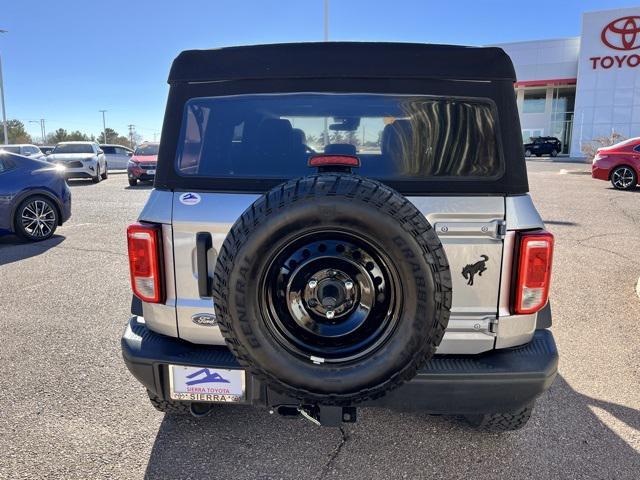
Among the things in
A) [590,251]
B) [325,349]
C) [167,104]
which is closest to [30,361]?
[167,104]

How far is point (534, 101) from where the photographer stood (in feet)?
131

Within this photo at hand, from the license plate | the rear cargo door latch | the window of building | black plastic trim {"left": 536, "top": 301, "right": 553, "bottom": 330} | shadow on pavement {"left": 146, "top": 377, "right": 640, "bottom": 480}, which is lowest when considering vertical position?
shadow on pavement {"left": 146, "top": 377, "right": 640, "bottom": 480}

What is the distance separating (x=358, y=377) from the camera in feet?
6.07

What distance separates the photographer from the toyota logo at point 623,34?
3059 cm

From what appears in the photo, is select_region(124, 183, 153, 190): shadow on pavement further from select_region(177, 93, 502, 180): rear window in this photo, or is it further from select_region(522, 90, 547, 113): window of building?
select_region(522, 90, 547, 113): window of building

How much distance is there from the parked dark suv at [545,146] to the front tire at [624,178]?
23374 millimetres

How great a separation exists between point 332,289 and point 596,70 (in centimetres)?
3758

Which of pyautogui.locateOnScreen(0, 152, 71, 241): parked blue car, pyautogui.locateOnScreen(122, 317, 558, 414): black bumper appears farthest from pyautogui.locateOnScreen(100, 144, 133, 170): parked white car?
pyautogui.locateOnScreen(122, 317, 558, 414): black bumper

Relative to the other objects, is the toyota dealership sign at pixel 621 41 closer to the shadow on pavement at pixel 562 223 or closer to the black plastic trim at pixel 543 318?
the shadow on pavement at pixel 562 223

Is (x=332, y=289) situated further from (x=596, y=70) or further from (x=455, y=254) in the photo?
(x=596, y=70)

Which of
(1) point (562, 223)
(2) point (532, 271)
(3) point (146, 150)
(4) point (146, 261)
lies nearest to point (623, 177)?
(1) point (562, 223)

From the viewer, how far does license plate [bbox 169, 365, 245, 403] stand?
2.15m

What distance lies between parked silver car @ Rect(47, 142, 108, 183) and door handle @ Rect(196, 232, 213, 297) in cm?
1771

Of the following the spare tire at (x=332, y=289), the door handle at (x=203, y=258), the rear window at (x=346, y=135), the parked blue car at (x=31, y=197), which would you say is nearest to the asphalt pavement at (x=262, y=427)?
the spare tire at (x=332, y=289)
